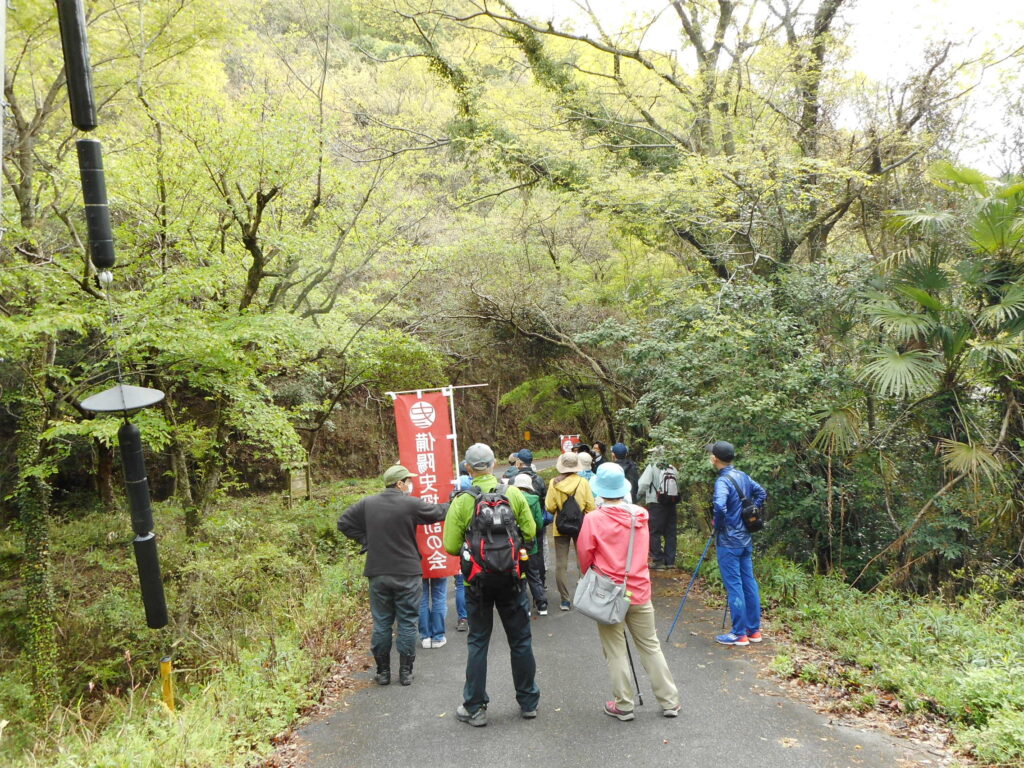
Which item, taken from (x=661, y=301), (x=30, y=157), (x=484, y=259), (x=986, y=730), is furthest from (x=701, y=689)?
(x=484, y=259)

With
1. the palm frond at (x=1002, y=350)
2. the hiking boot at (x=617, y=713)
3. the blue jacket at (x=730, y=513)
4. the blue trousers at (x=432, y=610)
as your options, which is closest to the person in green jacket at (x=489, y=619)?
the hiking boot at (x=617, y=713)

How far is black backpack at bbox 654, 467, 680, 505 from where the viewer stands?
9555mm

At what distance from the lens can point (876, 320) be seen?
870cm

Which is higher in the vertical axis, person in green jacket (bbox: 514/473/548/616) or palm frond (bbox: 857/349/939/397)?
palm frond (bbox: 857/349/939/397)

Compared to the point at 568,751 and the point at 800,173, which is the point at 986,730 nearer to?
the point at 568,751

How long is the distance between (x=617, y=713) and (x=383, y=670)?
7.26 ft

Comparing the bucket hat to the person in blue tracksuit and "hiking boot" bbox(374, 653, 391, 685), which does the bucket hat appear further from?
"hiking boot" bbox(374, 653, 391, 685)

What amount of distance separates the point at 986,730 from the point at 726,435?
207 inches

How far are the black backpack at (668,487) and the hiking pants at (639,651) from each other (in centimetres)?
488

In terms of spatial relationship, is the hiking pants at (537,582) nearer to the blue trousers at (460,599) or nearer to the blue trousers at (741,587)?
the blue trousers at (460,599)

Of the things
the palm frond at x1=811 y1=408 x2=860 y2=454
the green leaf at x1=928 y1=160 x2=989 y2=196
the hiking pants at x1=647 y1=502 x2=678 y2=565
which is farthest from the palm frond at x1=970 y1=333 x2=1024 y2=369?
the hiking pants at x1=647 y1=502 x2=678 y2=565

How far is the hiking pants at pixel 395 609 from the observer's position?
5668 mm

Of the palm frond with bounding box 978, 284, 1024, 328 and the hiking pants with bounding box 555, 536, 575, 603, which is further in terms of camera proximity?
the hiking pants with bounding box 555, 536, 575, 603

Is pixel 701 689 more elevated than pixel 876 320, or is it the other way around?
pixel 876 320
